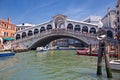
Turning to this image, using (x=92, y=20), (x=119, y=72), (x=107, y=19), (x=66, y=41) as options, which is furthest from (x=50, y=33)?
(x=66, y=41)

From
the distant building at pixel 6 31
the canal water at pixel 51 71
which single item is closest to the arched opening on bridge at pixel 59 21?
the distant building at pixel 6 31

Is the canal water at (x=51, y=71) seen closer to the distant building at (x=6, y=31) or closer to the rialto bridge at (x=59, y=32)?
the rialto bridge at (x=59, y=32)

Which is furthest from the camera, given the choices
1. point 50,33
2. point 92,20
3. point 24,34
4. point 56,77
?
point 92,20

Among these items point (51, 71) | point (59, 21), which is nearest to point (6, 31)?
point (59, 21)

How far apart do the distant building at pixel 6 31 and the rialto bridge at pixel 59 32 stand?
49.0 inches

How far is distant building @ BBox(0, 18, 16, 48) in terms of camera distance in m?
26.1

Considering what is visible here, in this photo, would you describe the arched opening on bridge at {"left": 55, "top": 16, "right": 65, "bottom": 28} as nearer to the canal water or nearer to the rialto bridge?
the rialto bridge

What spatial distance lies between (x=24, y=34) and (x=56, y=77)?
24652 mm

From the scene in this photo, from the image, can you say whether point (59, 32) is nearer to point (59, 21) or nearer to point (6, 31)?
point (59, 21)

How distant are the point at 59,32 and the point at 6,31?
24.3ft

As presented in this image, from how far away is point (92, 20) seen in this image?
39.5 metres

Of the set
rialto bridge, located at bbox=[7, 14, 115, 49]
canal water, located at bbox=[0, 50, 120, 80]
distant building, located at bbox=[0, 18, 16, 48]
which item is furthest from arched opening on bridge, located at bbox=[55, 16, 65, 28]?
canal water, located at bbox=[0, 50, 120, 80]

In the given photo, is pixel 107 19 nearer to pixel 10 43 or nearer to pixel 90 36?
pixel 90 36

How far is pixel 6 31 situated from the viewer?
27.5m
